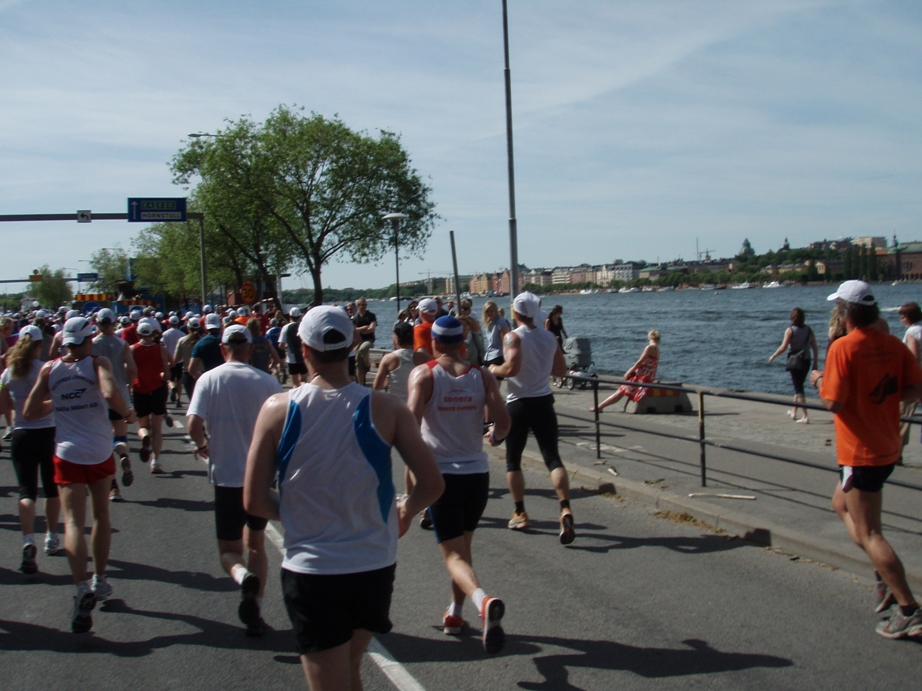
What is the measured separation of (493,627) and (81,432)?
10.4 ft

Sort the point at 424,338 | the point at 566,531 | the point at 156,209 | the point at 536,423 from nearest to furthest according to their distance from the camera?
the point at 566,531
the point at 536,423
the point at 424,338
the point at 156,209

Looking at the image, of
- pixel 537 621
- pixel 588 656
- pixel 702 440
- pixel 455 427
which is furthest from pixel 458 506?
pixel 702 440

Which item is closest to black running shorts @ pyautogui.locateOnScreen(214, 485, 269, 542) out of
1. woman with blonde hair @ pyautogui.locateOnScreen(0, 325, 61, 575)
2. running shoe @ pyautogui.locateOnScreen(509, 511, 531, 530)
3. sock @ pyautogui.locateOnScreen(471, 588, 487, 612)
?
sock @ pyautogui.locateOnScreen(471, 588, 487, 612)

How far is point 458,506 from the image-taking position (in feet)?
16.6

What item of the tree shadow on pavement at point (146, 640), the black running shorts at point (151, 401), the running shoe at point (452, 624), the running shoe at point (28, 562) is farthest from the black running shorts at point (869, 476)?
the black running shorts at point (151, 401)

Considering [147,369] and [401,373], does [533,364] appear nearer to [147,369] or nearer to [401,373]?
[401,373]

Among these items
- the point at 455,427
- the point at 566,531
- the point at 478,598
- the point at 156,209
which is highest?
the point at 156,209

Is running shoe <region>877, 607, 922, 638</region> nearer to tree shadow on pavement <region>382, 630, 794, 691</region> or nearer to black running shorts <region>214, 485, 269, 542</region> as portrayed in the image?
tree shadow on pavement <region>382, 630, 794, 691</region>

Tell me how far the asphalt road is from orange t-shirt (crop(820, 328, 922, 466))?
1.08 metres

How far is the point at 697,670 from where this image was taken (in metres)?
4.52

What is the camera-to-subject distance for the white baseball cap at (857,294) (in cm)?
491

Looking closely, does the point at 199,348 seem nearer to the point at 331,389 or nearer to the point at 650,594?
the point at 650,594

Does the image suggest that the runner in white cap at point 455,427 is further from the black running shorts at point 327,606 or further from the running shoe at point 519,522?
the running shoe at point 519,522

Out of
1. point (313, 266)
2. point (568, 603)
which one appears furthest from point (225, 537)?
point (313, 266)
